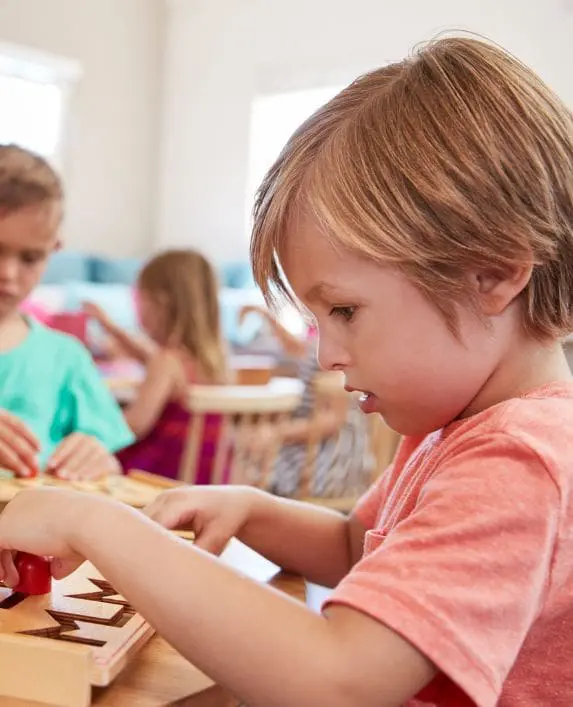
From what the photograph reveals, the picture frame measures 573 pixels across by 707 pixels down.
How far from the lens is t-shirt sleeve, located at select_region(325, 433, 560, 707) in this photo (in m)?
0.49

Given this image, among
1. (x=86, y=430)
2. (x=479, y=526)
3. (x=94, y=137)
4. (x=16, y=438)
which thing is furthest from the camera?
(x=94, y=137)

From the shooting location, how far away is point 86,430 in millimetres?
1411

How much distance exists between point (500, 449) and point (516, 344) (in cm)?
12

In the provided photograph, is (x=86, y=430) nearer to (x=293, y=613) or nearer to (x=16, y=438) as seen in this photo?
(x=16, y=438)

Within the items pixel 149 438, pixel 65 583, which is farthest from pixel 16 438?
pixel 149 438

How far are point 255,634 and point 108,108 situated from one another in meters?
6.23

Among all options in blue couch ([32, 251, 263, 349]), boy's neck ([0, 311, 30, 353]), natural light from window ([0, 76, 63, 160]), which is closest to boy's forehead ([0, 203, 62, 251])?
boy's neck ([0, 311, 30, 353])

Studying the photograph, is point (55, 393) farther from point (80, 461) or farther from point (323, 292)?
point (323, 292)

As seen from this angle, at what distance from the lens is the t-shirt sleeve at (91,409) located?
142 cm

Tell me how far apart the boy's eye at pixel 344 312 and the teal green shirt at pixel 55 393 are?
2.76 feet

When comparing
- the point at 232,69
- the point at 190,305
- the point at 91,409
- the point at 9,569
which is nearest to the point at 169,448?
the point at 190,305

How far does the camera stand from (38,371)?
1.44m

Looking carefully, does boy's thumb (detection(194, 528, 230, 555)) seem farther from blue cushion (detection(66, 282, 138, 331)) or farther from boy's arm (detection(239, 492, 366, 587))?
blue cushion (detection(66, 282, 138, 331))

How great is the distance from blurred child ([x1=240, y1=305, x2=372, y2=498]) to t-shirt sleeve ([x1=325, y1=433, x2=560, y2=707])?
2118mm
